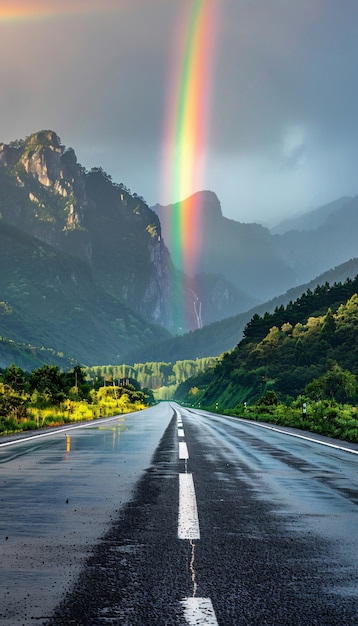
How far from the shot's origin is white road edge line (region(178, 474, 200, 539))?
Result: 6.41 metres

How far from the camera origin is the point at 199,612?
397 centimetres

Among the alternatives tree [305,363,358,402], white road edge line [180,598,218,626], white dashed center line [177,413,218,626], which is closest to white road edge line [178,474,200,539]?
white dashed center line [177,413,218,626]

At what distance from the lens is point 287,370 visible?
315 ft

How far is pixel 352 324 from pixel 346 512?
9121 centimetres

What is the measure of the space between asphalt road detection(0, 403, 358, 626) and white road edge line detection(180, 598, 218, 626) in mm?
14

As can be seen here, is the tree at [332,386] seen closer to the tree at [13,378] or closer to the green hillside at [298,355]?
the green hillside at [298,355]

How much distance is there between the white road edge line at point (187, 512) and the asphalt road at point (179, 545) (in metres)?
0.02

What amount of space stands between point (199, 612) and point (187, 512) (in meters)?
3.67

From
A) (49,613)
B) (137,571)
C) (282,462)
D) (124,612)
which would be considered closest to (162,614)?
(124,612)

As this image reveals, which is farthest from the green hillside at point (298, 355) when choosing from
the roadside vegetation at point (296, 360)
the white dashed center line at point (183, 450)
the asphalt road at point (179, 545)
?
the asphalt road at point (179, 545)

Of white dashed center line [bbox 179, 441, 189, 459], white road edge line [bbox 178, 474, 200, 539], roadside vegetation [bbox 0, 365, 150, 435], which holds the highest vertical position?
roadside vegetation [bbox 0, 365, 150, 435]

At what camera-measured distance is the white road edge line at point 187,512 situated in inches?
252

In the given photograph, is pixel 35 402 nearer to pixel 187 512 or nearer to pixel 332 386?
pixel 332 386

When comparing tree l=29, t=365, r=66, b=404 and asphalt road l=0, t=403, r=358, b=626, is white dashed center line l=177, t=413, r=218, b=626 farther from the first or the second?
tree l=29, t=365, r=66, b=404
